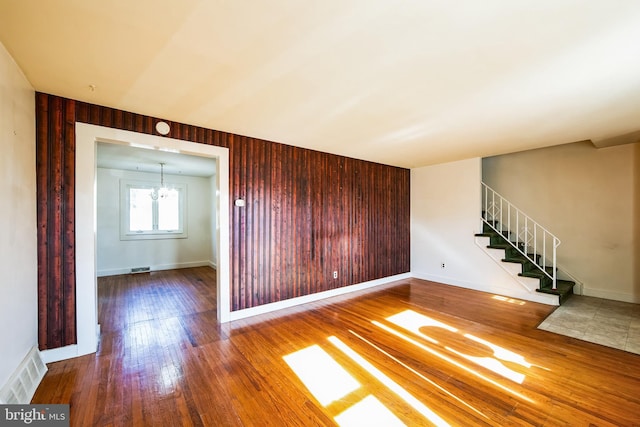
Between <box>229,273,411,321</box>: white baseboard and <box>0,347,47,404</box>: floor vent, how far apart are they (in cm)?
183

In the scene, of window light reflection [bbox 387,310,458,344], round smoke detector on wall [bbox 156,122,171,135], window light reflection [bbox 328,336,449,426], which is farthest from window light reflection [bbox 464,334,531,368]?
round smoke detector on wall [bbox 156,122,171,135]

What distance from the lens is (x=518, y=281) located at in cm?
465

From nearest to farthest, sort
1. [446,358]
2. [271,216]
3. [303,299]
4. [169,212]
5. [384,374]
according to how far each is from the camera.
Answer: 1. [384,374]
2. [446,358]
3. [271,216]
4. [303,299]
5. [169,212]

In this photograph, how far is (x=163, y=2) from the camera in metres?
1.43

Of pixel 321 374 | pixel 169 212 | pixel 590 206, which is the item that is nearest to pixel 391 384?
pixel 321 374

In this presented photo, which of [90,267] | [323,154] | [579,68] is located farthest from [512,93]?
[90,267]

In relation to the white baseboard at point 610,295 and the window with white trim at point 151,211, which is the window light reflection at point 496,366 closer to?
the white baseboard at point 610,295

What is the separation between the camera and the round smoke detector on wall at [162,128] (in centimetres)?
310

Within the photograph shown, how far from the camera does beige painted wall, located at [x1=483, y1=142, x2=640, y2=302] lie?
14.1 feet

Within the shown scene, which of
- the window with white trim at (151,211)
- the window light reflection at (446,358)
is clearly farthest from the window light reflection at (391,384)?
the window with white trim at (151,211)

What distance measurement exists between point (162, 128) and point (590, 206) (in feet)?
23.1

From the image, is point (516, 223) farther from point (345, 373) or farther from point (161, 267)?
point (161, 267)

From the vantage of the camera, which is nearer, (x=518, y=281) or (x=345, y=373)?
(x=345, y=373)

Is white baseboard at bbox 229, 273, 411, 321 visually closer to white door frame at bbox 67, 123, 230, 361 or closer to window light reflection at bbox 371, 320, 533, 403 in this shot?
window light reflection at bbox 371, 320, 533, 403
